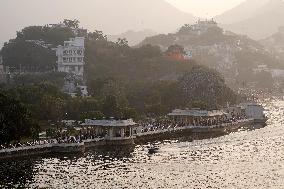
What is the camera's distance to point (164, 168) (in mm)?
57281

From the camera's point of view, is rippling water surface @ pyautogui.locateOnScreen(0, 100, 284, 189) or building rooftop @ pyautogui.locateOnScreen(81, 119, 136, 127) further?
building rooftop @ pyautogui.locateOnScreen(81, 119, 136, 127)

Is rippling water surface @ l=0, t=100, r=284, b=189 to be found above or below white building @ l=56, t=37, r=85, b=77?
below

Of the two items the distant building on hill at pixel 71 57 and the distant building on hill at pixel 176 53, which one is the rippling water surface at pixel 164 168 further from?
the distant building on hill at pixel 176 53

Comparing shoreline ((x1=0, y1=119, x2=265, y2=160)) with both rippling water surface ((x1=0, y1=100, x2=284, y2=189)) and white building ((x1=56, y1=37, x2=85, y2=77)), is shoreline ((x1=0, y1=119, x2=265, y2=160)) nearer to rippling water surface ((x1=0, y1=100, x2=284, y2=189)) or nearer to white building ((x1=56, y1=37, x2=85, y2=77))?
rippling water surface ((x1=0, y1=100, x2=284, y2=189))

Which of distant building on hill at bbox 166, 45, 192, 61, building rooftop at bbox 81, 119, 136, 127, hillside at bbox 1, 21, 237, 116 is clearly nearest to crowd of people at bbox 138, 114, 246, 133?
hillside at bbox 1, 21, 237, 116

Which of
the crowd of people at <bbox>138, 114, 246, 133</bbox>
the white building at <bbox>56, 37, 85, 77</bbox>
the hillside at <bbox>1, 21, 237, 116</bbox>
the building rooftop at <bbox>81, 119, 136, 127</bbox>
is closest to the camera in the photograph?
the building rooftop at <bbox>81, 119, 136, 127</bbox>

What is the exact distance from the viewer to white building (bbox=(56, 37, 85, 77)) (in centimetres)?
13100

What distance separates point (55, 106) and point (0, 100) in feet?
69.2

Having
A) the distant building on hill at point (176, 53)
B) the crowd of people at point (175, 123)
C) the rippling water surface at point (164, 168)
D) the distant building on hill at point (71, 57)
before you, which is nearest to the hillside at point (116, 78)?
the distant building on hill at point (71, 57)

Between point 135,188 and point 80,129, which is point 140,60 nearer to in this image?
point 80,129

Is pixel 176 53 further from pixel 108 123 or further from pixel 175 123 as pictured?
pixel 108 123

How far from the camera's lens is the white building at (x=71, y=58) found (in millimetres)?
131000

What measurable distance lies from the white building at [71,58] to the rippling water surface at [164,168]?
60.9 m

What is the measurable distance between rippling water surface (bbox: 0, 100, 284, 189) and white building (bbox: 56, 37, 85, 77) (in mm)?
60939
